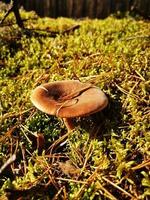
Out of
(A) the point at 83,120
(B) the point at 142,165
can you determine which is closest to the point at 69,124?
(A) the point at 83,120

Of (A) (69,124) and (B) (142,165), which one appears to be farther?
(A) (69,124)

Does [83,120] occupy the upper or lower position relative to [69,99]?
lower

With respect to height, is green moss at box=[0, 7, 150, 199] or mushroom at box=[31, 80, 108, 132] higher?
mushroom at box=[31, 80, 108, 132]

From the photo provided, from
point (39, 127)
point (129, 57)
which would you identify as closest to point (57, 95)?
point (39, 127)

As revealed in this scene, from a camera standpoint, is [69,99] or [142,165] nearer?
[142,165]

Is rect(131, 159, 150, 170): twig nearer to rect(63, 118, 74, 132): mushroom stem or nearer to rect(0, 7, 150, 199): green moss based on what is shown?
rect(0, 7, 150, 199): green moss

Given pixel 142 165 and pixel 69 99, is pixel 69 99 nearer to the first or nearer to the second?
pixel 69 99

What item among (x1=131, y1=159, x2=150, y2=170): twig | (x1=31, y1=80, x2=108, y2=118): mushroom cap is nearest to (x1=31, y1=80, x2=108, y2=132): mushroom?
(x1=31, y1=80, x2=108, y2=118): mushroom cap

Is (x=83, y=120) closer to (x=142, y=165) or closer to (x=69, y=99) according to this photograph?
(x=69, y=99)

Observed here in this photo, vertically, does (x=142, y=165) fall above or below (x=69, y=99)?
below

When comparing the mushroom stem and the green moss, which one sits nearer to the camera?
the green moss
